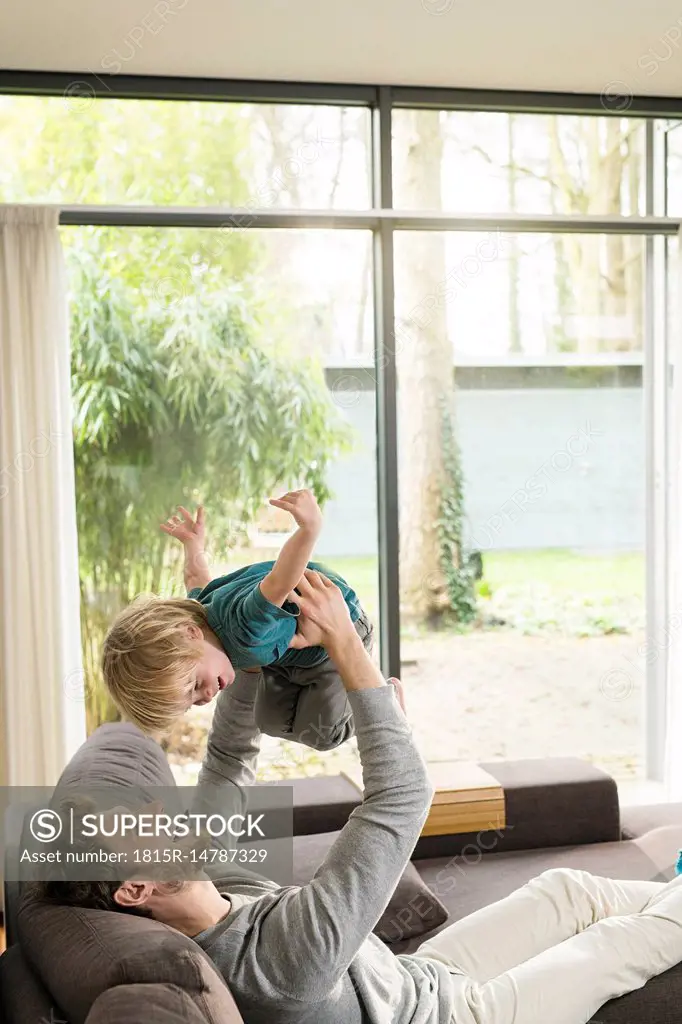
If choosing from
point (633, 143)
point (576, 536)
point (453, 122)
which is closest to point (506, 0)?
point (453, 122)

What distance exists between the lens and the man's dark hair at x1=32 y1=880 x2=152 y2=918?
138 cm

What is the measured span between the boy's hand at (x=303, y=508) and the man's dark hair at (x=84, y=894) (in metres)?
0.57

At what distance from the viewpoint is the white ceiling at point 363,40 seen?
289 centimetres

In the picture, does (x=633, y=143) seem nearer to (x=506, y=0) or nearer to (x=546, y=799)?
(x=506, y=0)

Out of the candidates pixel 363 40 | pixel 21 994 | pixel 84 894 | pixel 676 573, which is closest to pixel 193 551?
pixel 84 894

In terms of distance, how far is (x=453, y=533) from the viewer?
12.7ft

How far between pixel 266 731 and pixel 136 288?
6.66 feet

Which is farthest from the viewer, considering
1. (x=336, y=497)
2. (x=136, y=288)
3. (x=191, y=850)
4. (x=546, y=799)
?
(x=336, y=497)

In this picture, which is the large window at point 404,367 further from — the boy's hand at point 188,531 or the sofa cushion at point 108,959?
the sofa cushion at point 108,959

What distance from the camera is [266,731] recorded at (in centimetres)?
190

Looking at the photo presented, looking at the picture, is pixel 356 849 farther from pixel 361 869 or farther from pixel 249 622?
pixel 249 622

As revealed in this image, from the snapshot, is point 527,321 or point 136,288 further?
point 527,321

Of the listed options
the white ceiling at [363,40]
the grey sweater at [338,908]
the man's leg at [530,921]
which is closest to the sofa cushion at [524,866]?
the man's leg at [530,921]

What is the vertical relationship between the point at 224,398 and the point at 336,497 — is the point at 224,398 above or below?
above
